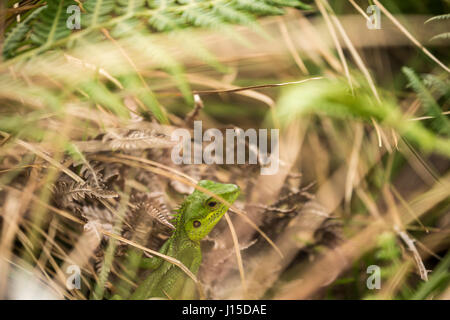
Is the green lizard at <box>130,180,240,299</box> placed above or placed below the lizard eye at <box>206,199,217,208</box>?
below

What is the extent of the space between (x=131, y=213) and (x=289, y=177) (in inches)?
28.0

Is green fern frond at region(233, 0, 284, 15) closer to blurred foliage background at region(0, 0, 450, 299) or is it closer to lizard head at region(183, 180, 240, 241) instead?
blurred foliage background at region(0, 0, 450, 299)

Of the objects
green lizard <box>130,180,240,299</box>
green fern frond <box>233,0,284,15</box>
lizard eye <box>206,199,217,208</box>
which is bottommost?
green lizard <box>130,180,240,299</box>

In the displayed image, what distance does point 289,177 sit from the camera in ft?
5.13

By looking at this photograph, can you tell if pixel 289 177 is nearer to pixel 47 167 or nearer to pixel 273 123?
pixel 273 123

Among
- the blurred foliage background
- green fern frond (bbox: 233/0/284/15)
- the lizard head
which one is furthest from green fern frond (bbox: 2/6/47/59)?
the lizard head

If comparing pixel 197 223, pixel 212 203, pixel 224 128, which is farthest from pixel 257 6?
pixel 197 223

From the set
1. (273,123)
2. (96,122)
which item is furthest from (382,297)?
(96,122)

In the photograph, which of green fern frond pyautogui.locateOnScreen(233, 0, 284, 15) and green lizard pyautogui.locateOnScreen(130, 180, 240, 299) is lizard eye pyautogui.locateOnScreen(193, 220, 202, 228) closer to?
green lizard pyautogui.locateOnScreen(130, 180, 240, 299)

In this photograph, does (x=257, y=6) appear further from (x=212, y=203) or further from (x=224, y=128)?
(x=212, y=203)

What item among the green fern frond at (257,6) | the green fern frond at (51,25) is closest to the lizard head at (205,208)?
the green fern frond at (257,6)

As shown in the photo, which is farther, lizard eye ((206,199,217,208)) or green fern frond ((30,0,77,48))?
lizard eye ((206,199,217,208))

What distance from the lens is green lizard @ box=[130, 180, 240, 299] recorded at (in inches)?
50.9
